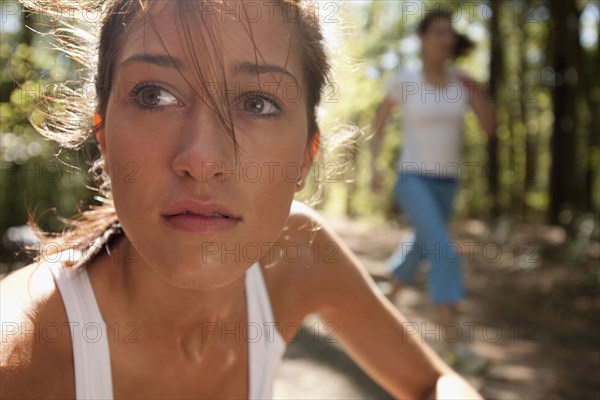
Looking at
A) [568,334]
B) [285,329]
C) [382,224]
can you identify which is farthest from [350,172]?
[382,224]

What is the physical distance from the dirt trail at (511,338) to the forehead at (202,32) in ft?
6.49

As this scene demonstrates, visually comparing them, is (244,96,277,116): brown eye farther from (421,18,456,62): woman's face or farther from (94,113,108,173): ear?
(421,18,456,62): woman's face

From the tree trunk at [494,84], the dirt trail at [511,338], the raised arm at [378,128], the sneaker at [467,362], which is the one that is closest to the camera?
the dirt trail at [511,338]

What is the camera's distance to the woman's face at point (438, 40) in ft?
15.6

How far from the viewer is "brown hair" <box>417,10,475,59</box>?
486 centimetres

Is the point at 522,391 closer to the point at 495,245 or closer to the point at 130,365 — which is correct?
the point at 130,365

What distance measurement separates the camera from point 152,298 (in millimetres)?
1664

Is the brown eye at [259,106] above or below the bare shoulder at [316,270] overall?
above

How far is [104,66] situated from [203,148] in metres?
0.45

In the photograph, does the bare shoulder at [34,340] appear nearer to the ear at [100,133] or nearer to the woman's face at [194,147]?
the woman's face at [194,147]

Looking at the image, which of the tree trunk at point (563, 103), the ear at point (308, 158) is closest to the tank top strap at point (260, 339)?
the ear at point (308, 158)

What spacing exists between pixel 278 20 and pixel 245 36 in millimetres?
142

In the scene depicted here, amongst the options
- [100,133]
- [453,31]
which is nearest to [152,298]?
[100,133]

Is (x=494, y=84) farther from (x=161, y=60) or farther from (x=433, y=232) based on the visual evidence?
(x=161, y=60)
